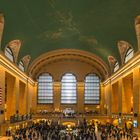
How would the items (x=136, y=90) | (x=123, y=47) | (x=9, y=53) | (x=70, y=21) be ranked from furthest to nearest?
(x=9, y=53)
(x=123, y=47)
(x=70, y=21)
(x=136, y=90)

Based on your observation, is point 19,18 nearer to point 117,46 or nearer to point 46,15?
point 46,15

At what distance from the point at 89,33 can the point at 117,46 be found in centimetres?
417

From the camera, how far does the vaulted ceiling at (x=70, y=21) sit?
31930mm

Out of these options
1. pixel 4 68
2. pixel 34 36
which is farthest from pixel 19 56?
pixel 4 68

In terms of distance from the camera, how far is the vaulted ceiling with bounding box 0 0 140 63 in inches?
1257

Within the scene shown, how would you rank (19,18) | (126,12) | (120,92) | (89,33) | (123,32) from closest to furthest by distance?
(126,12) → (19,18) → (123,32) → (89,33) → (120,92)

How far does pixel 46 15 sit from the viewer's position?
36.5 metres

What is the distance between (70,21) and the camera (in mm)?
39312

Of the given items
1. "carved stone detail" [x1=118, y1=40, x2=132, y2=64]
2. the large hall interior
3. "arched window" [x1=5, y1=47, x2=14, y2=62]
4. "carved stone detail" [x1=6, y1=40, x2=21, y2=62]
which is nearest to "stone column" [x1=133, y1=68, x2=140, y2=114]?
the large hall interior

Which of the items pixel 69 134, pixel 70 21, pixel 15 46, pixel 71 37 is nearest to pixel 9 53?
pixel 15 46

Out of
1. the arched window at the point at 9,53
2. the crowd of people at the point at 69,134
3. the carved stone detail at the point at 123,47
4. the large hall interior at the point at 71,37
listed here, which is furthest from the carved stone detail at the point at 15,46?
the carved stone detail at the point at 123,47

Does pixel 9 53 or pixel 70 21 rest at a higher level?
pixel 70 21

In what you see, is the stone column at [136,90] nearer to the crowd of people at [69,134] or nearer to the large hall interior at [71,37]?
the large hall interior at [71,37]

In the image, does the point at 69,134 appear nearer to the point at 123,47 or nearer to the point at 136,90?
the point at 136,90
